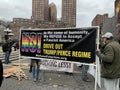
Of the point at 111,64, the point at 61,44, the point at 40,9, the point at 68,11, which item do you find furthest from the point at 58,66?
the point at 68,11

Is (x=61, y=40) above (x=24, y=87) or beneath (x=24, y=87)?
above

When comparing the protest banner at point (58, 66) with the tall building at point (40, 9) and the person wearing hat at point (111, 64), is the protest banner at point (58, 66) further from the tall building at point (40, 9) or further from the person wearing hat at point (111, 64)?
the tall building at point (40, 9)

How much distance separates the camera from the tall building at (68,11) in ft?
447

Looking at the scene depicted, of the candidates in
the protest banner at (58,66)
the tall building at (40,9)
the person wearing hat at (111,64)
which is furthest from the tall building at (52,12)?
the person wearing hat at (111,64)

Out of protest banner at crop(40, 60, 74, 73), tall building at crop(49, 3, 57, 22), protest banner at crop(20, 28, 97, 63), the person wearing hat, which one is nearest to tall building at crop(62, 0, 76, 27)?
tall building at crop(49, 3, 57, 22)

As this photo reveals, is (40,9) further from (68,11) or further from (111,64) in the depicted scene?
(111,64)

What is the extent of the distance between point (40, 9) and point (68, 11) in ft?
56.3

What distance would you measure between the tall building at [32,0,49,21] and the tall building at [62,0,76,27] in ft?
35.7

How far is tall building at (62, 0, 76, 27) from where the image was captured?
5369 inches

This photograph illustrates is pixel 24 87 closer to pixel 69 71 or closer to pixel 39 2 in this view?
pixel 69 71

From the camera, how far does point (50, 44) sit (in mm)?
8008

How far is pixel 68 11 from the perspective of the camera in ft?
457

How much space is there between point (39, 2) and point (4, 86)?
134 meters

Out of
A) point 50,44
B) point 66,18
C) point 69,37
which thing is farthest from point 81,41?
point 66,18
